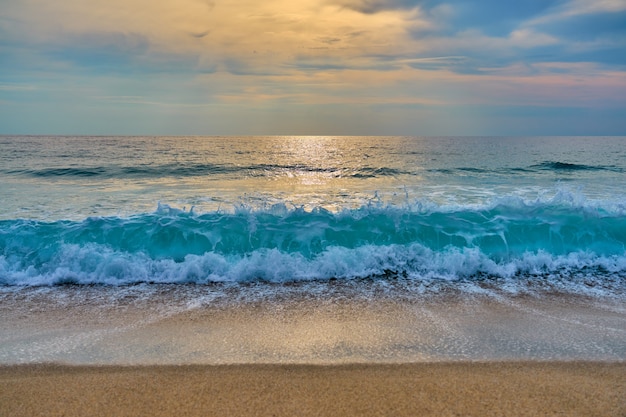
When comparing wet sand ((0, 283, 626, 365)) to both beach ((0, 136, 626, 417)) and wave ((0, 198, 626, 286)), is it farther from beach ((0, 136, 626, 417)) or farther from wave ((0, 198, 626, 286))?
wave ((0, 198, 626, 286))

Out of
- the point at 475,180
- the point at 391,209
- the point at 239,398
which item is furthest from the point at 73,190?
the point at 475,180

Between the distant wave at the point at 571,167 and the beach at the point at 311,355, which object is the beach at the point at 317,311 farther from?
the distant wave at the point at 571,167

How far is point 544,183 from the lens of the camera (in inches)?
809

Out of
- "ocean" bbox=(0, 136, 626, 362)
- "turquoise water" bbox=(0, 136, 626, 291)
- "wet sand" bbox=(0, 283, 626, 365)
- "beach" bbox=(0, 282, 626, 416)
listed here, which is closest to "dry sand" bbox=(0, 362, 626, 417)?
"beach" bbox=(0, 282, 626, 416)

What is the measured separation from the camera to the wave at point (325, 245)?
20.6 ft

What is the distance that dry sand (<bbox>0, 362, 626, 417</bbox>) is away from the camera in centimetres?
287

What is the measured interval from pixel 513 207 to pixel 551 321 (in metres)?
4.79

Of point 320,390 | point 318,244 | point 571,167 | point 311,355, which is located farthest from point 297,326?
point 571,167

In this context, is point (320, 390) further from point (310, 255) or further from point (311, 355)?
point (310, 255)

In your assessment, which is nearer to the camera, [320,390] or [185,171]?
[320,390]

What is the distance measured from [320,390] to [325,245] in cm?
440

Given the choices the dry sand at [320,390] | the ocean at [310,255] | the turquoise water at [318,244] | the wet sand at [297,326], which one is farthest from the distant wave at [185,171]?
the dry sand at [320,390]

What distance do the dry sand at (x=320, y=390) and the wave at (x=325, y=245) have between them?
2769 millimetres

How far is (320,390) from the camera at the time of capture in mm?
3109
